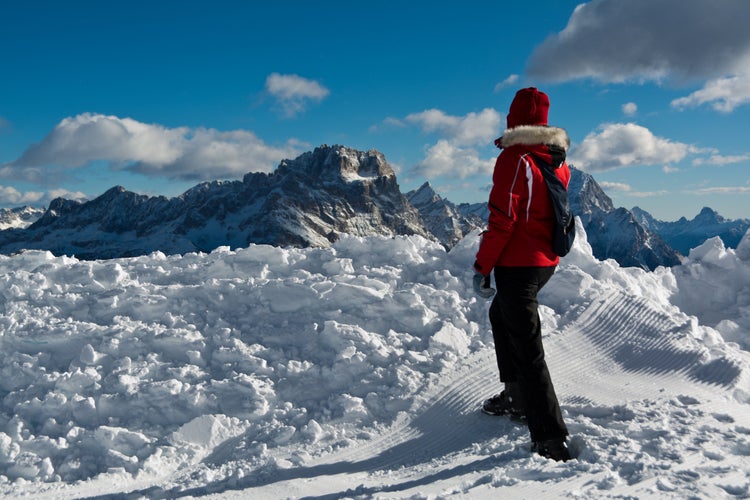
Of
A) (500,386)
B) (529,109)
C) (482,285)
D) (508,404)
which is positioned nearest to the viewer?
(529,109)

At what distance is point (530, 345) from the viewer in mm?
4164

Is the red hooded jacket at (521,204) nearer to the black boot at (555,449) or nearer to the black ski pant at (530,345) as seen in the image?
the black ski pant at (530,345)

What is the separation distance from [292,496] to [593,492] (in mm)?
2160

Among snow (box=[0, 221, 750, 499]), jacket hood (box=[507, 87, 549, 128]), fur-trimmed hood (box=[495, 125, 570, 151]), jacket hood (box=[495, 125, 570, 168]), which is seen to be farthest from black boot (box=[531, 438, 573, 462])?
jacket hood (box=[507, 87, 549, 128])

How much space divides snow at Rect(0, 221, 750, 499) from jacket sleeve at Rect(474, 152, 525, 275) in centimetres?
158

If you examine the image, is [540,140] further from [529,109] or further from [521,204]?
[521,204]

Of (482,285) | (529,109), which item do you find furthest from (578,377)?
(529,109)

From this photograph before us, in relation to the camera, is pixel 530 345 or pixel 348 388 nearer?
pixel 530 345

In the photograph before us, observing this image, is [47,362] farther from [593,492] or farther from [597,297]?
[597,297]

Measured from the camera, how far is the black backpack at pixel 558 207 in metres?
4.03

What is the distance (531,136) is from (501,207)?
0.60 meters

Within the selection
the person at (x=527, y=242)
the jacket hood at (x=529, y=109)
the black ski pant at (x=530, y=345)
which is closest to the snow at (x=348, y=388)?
the black ski pant at (x=530, y=345)

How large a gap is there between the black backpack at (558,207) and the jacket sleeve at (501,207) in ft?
0.75

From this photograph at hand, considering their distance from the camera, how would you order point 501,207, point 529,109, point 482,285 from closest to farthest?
point 501,207 < point 529,109 < point 482,285
